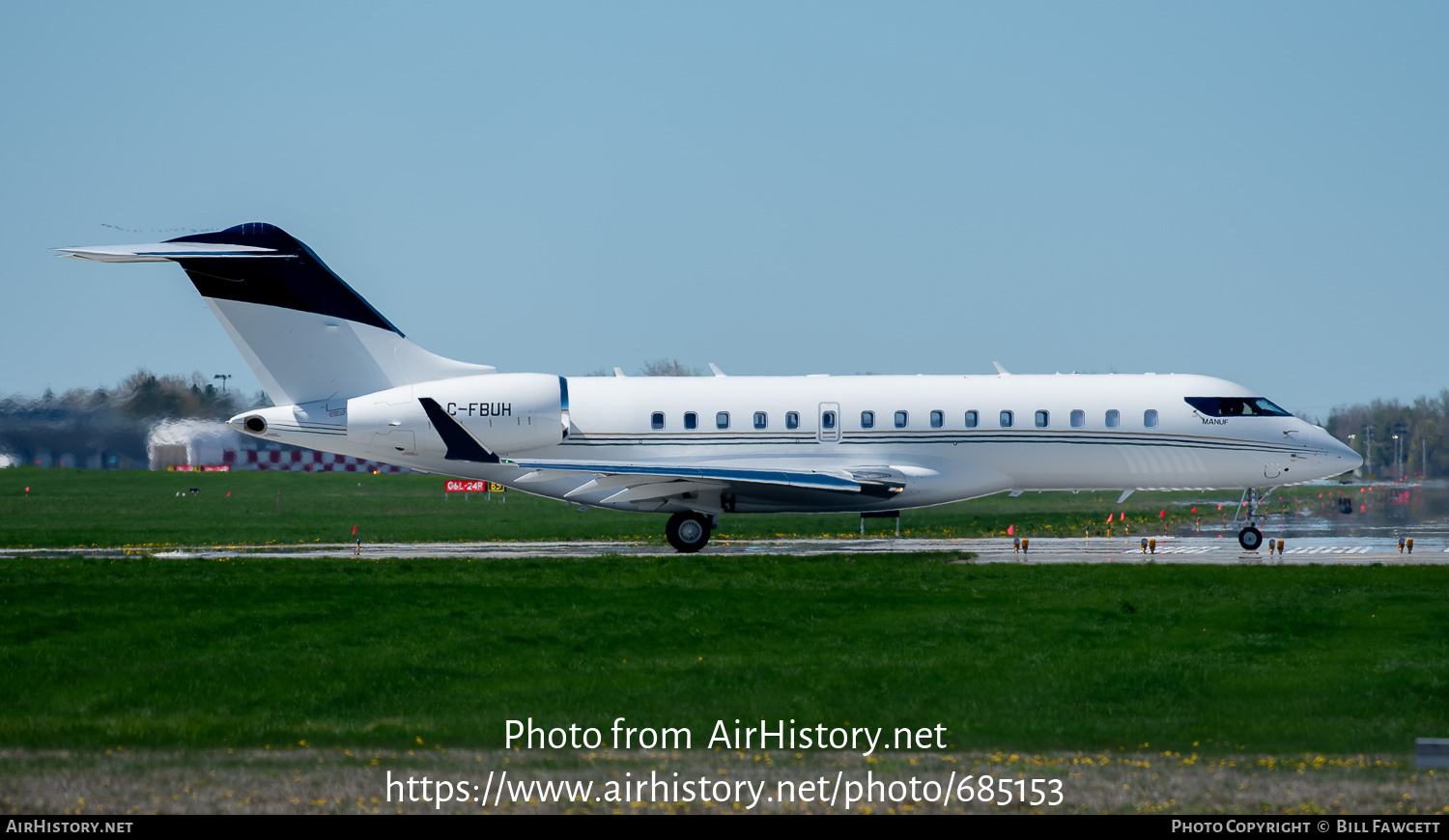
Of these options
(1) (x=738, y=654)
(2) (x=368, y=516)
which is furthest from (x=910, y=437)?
(2) (x=368, y=516)

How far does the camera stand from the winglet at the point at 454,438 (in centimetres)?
2491

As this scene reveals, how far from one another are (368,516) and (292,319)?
18926 millimetres

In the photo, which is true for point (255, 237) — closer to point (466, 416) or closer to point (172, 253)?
point (172, 253)

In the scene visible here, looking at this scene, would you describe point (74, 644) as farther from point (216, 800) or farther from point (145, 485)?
point (145, 485)

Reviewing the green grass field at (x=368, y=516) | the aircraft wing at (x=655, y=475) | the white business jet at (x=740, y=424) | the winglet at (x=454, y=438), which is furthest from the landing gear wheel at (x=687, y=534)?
the green grass field at (x=368, y=516)

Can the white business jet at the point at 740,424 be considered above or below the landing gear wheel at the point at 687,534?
above

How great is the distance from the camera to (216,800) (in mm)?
7852

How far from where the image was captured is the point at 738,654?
551 inches

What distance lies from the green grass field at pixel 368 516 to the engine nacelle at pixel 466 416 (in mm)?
5649

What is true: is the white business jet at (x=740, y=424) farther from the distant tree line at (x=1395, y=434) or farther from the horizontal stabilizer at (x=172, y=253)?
the distant tree line at (x=1395, y=434)

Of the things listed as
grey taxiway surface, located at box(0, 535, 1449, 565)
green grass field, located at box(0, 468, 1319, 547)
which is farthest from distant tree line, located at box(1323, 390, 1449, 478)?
grey taxiway surface, located at box(0, 535, 1449, 565)

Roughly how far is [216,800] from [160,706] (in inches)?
167
